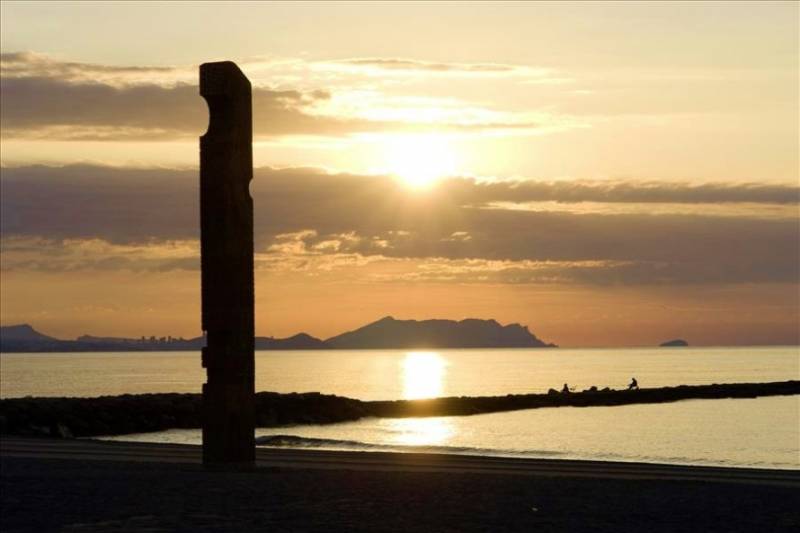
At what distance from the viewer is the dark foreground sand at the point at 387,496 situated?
1352 centimetres

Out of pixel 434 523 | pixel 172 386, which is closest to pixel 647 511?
pixel 434 523

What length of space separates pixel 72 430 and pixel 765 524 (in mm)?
33963

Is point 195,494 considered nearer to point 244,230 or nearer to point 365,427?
point 244,230

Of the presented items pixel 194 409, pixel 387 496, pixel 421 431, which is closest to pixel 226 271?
pixel 387 496

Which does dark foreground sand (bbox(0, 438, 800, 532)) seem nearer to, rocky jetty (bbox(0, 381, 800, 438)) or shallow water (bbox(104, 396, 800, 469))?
shallow water (bbox(104, 396, 800, 469))

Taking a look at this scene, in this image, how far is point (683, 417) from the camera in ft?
224

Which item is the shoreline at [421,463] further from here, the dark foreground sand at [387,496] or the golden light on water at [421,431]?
the golden light on water at [421,431]

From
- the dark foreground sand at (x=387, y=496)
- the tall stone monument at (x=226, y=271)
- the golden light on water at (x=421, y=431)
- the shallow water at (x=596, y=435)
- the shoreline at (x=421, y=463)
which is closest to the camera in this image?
the dark foreground sand at (x=387, y=496)

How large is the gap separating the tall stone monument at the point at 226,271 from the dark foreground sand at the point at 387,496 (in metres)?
0.72

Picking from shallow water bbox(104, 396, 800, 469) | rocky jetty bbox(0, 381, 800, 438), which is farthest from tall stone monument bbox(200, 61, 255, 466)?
rocky jetty bbox(0, 381, 800, 438)

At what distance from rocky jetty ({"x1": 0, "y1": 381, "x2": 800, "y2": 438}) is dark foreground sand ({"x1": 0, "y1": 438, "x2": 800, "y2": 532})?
20.1m

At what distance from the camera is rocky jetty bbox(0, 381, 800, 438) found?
44.1 meters

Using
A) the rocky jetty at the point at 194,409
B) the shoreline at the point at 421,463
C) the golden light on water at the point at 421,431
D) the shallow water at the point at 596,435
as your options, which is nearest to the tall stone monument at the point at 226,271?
the shoreline at the point at 421,463

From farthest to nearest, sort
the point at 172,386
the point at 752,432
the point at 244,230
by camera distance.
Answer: the point at 172,386, the point at 752,432, the point at 244,230
